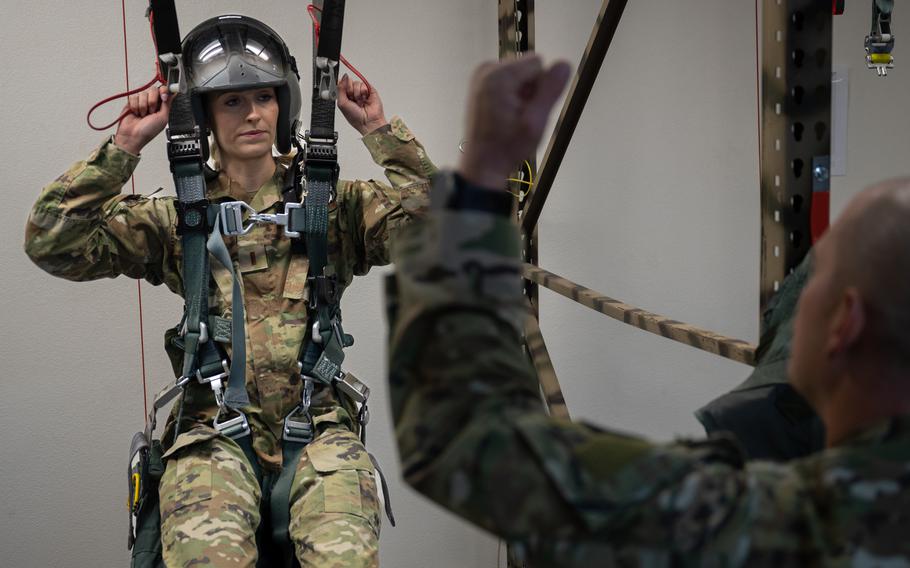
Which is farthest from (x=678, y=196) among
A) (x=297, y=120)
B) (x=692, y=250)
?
(x=297, y=120)

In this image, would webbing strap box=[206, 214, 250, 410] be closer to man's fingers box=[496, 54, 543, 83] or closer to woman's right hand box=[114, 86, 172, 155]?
woman's right hand box=[114, 86, 172, 155]

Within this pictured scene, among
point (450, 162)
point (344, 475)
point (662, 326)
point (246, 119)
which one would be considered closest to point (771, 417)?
point (662, 326)

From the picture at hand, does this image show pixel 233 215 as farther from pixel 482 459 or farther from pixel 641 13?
pixel 641 13

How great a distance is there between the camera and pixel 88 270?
188 cm

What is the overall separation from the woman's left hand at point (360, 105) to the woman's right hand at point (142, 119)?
340 mm

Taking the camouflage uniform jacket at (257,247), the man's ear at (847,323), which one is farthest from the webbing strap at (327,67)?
the man's ear at (847,323)

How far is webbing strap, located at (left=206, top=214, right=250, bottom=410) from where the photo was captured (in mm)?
1843

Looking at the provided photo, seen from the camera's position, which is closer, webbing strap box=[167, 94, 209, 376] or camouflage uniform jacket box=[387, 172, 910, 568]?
camouflage uniform jacket box=[387, 172, 910, 568]

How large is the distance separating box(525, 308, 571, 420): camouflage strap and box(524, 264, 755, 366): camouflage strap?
0.13 metres

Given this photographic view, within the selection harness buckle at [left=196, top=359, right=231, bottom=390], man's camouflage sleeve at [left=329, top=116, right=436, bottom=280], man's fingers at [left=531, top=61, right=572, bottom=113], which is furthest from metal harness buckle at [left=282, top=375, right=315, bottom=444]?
man's fingers at [left=531, top=61, right=572, bottom=113]

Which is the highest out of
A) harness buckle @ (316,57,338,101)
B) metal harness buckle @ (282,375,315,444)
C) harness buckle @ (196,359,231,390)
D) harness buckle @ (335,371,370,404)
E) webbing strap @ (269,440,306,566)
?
harness buckle @ (316,57,338,101)

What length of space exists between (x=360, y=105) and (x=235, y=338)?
53 centimetres

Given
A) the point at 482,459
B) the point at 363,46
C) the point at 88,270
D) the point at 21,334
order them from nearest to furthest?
the point at 482,459
the point at 88,270
the point at 21,334
the point at 363,46

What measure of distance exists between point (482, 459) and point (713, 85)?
2.64 m
